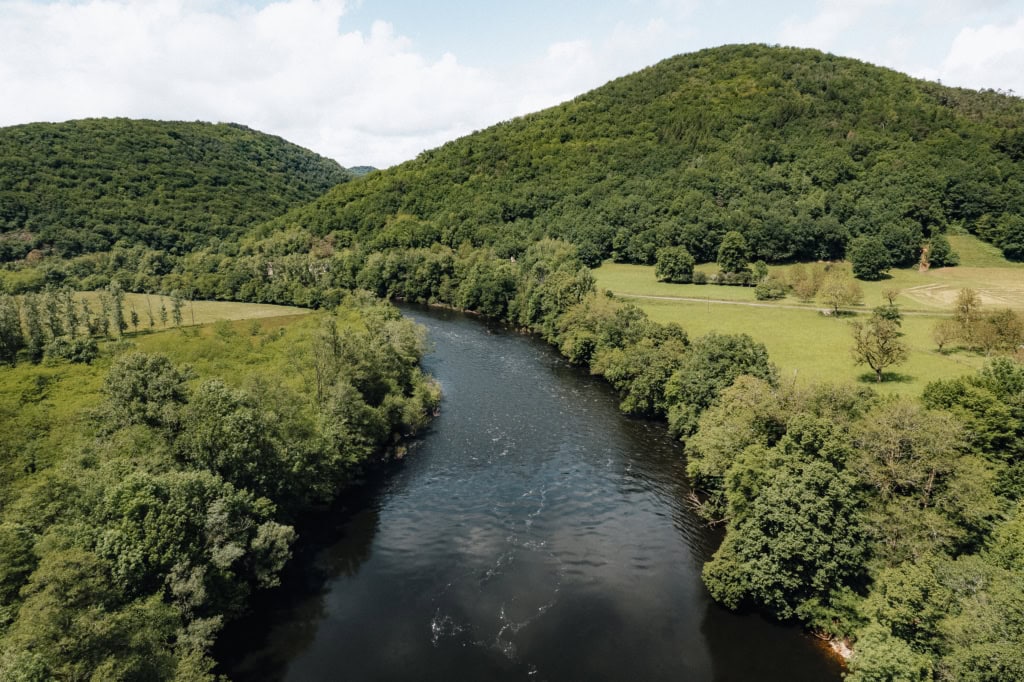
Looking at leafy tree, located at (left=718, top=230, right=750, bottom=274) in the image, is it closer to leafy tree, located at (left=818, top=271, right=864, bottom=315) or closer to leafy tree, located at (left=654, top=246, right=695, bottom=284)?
leafy tree, located at (left=654, top=246, right=695, bottom=284)

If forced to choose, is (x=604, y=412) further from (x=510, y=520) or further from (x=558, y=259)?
(x=558, y=259)

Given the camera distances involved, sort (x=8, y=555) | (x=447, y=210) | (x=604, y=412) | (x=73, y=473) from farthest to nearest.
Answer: (x=447, y=210) < (x=604, y=412) < (x=73, y=473) < (x=8, y=555)

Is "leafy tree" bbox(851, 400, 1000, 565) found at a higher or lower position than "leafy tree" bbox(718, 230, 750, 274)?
lower

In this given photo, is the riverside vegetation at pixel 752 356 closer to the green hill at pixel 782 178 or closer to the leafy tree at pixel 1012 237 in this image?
the green hill at pixel 782 178

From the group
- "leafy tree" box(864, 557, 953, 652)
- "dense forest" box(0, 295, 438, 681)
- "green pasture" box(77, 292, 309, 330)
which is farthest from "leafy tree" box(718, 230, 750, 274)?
"leafy tree" box(864, 557, 953, 652)

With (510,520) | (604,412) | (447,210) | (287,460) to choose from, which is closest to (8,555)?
(287,460)

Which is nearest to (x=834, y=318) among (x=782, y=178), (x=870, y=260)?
(x=870, y=260)
